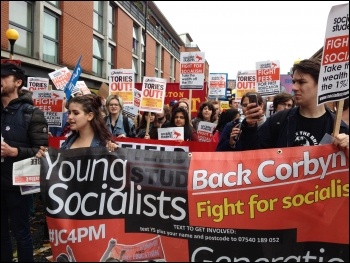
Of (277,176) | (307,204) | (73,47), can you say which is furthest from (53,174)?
(73,47)

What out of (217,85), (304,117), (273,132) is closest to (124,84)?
(273,132)

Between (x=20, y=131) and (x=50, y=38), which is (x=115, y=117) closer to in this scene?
(x=20, y=131)

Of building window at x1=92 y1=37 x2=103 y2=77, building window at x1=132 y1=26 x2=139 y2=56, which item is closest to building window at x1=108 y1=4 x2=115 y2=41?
building window at x1=92 y1=37 x2=103 y2=77

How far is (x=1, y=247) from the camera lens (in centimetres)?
340

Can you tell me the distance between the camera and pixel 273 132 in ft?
10.8

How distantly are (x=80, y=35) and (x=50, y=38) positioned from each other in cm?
366

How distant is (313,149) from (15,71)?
2650 millimetres

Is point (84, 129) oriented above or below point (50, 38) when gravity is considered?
below

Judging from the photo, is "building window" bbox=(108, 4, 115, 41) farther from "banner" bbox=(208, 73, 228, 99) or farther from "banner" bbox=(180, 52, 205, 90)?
"banner" bbox=(180, 52, 205, 90)

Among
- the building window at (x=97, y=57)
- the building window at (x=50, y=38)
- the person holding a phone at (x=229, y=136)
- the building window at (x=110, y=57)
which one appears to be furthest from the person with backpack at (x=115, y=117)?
the building window at (x=110, y=57)

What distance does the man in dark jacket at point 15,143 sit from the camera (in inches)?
134

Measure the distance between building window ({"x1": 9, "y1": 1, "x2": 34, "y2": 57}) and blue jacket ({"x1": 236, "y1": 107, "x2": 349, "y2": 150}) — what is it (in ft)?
47.9

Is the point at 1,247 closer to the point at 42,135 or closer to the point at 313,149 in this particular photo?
the point at 42,135

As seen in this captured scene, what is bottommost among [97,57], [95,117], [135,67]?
[95,117]
